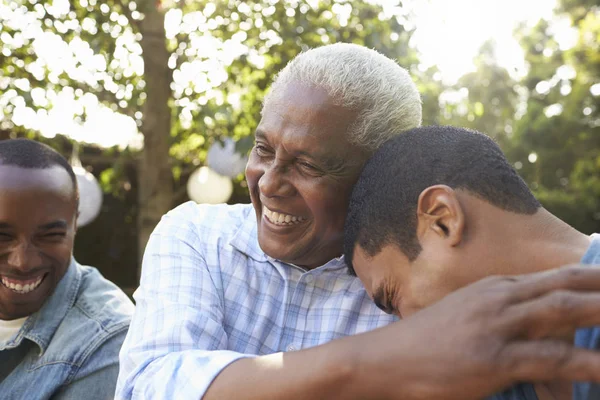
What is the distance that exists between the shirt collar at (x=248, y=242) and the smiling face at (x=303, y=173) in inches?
3.4

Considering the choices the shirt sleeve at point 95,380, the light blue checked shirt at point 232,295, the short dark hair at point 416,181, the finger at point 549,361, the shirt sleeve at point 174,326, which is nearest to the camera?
the finger at point 549,361

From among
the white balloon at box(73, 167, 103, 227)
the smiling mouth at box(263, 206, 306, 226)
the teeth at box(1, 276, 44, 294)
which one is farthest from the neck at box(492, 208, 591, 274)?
the white balloon at box(73, 167, 103, 227)

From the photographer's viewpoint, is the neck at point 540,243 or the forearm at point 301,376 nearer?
the forearm at point 301,376

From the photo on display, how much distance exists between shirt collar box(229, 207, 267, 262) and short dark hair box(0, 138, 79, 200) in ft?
3.94

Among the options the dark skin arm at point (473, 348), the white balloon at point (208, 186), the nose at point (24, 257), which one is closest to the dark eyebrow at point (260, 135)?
the dark skin arm at point (473, 348)

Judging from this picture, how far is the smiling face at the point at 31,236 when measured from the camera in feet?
10.1

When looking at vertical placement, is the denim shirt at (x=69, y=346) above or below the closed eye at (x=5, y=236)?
below

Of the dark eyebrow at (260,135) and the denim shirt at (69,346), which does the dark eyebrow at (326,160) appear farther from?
the denim shirt at (69,346)

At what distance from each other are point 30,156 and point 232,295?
1.44 m

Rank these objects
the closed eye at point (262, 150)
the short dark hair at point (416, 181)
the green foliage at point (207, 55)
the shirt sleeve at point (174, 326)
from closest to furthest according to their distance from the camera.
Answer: the shirt sleeve at point (174, 326)
the short dark hair at point (416, 181)
the closed eye at point (262, 150)
the green foliage at point (207, 55)

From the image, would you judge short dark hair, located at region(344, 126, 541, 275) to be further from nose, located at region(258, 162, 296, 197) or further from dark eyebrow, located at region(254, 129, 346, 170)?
nose, located at region(258, 162, 296, 197)

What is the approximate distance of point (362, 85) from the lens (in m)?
2.28

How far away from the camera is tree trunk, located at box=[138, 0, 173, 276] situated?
6.31 m

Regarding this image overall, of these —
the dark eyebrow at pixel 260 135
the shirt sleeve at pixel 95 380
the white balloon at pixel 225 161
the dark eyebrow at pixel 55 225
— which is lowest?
the white balloon at pixel 225 161
